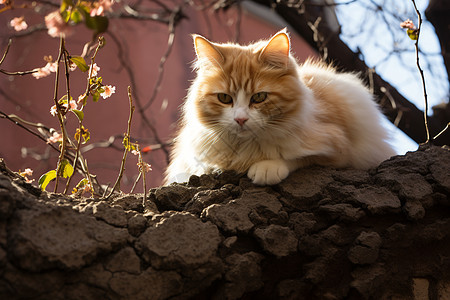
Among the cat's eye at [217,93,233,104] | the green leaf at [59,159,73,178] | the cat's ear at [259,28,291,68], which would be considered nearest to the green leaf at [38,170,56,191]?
the green leaf at [59,159,73,178]

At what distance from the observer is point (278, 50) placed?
1749mm

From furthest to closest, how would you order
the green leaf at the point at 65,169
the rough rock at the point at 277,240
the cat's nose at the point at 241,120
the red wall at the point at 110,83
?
the red wall at the point at 110,83 < the cat's nose at the point at 241,120 < the green leaf at the point at 65,169 < the rough rock at the point at 277,240

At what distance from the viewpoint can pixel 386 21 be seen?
8.59 feet

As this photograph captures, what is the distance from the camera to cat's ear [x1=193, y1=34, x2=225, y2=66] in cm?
179

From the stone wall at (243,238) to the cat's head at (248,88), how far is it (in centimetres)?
21

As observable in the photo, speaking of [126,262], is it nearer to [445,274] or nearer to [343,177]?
[343,177]

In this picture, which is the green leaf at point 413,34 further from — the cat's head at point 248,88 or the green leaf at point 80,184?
the green leaf at point 80,184

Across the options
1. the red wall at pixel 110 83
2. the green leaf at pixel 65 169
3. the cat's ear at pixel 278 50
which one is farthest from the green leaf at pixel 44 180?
the red wall at pixel 110 83

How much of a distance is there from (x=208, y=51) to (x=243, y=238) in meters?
0.78

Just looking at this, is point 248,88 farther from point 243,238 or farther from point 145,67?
point 145,67

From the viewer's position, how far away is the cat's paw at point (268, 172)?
1563mm

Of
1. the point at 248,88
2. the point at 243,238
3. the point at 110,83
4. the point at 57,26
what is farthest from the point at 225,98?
the point at 110,83

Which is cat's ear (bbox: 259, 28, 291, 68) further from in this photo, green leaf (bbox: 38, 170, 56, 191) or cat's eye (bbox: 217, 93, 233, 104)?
green leaf (bbox: 38, 170, 56, 191)

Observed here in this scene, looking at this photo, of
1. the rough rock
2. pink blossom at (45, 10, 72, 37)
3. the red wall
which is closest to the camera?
pink blossom at (45, 10, 72, 37)
